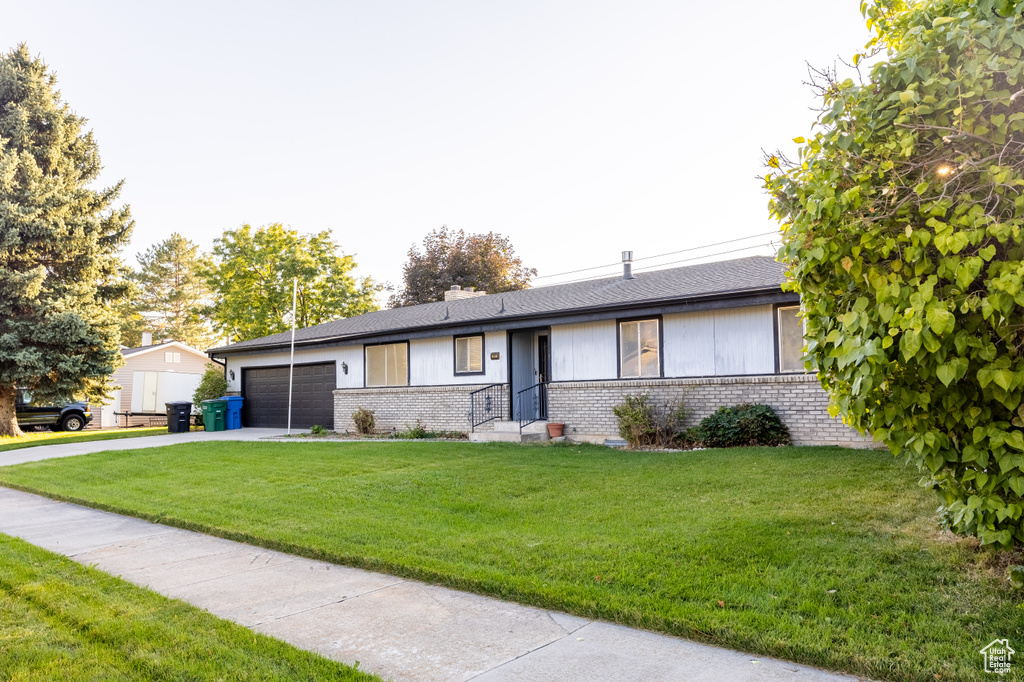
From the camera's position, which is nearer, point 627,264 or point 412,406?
point 412,406

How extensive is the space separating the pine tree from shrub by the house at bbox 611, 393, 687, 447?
55.7ft

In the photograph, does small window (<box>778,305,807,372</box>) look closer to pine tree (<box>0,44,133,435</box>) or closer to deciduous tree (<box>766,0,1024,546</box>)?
deciduous tree (<box>766,0,1024,546</box>)

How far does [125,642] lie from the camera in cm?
358

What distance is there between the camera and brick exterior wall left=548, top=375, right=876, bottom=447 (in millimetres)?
11383

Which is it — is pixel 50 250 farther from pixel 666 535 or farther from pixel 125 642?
pixel 666 535

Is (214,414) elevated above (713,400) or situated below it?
below

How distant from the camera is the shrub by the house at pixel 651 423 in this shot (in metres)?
12.7

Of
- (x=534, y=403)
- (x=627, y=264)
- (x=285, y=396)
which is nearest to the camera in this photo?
(x=534, y=403)

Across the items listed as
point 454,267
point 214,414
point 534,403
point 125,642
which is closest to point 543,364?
point 534,403

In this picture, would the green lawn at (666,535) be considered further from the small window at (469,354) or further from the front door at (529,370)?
the small window at (469,354)

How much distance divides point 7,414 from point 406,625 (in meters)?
22.3

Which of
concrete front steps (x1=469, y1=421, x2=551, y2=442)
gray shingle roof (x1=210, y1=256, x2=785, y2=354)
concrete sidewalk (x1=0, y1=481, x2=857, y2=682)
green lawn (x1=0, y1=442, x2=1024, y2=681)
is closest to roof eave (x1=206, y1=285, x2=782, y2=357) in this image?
gray shingle roof (x1=210, y1=256, x2=785, y2=354)

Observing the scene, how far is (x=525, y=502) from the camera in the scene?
7.38m

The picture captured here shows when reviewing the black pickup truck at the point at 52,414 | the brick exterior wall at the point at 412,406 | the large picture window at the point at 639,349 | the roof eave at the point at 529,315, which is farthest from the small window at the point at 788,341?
the black pickup truck at the point at 52,414
